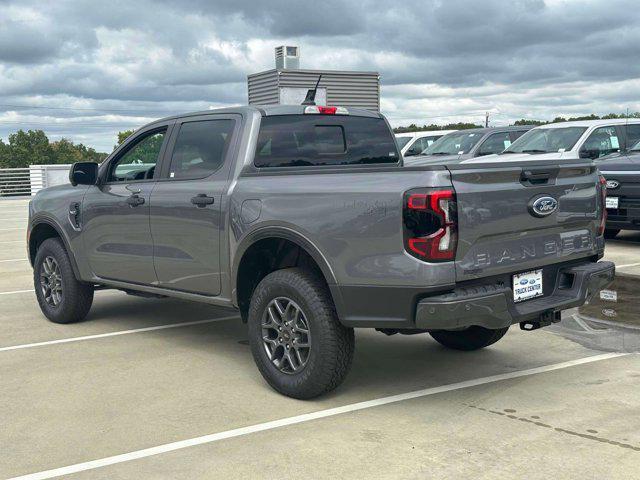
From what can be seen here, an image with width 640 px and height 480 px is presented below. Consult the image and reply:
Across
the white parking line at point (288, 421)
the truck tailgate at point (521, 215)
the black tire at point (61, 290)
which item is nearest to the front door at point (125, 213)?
the black tire at point (61, 290)

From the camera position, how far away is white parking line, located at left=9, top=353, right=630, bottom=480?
405 centimetres

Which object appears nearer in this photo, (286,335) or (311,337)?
(311,337)

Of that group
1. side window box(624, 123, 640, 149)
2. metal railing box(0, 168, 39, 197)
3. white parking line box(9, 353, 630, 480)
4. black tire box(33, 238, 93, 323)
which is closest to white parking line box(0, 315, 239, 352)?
black tire box(33, 238, 93, 323)

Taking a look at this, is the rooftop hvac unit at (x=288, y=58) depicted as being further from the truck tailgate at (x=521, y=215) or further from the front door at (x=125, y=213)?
the truck tailgate at (x=521, y=215)

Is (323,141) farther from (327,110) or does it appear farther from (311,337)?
(311,337)

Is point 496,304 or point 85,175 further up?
point 85,175

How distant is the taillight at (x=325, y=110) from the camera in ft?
20.0

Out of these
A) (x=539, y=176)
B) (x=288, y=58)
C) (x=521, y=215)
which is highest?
(x=288, y=58)

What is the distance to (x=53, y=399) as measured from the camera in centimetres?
521

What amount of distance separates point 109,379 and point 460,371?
8.10 feet

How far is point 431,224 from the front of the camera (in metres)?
4.40

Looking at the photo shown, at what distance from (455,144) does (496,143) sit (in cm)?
89

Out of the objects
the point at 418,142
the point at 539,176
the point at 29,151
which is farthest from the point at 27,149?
the point at 539,176

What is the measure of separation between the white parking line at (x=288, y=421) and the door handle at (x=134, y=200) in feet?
8.09
